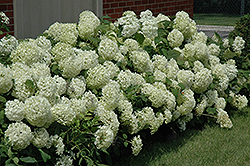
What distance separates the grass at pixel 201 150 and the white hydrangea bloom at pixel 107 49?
1.07 metres

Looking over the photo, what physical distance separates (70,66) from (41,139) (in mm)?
865

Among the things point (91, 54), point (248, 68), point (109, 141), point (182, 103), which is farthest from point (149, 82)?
point (248, 68)

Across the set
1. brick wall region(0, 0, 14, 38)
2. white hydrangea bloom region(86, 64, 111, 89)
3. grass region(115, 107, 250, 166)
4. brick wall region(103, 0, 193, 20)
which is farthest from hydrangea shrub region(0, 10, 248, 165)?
brick wall region(103, 0, 193, 20)

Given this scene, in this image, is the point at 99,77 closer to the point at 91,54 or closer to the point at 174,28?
the point at 91,54

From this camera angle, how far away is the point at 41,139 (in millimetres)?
2691

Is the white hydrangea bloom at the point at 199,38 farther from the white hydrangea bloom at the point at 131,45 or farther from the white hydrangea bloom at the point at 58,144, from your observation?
the white hydrangea bloom at the point at 58,144

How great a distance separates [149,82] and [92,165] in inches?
51.9

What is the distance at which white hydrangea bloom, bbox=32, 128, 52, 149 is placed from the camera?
2.68m

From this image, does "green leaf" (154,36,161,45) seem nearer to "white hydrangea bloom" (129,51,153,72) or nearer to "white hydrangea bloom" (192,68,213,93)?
"white hydrangea bloom" (129,51,153,72)

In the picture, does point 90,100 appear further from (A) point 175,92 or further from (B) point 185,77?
(B) point 185,77

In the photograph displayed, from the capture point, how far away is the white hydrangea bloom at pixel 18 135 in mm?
2559

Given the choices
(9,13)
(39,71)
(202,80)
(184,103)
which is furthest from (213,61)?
(9,13)

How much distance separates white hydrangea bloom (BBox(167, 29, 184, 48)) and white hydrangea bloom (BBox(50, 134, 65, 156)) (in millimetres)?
2370

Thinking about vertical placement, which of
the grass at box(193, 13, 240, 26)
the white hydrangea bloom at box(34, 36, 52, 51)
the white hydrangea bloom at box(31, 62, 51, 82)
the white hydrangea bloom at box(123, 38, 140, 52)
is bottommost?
the grass at box(193, 13, 240, 26)
